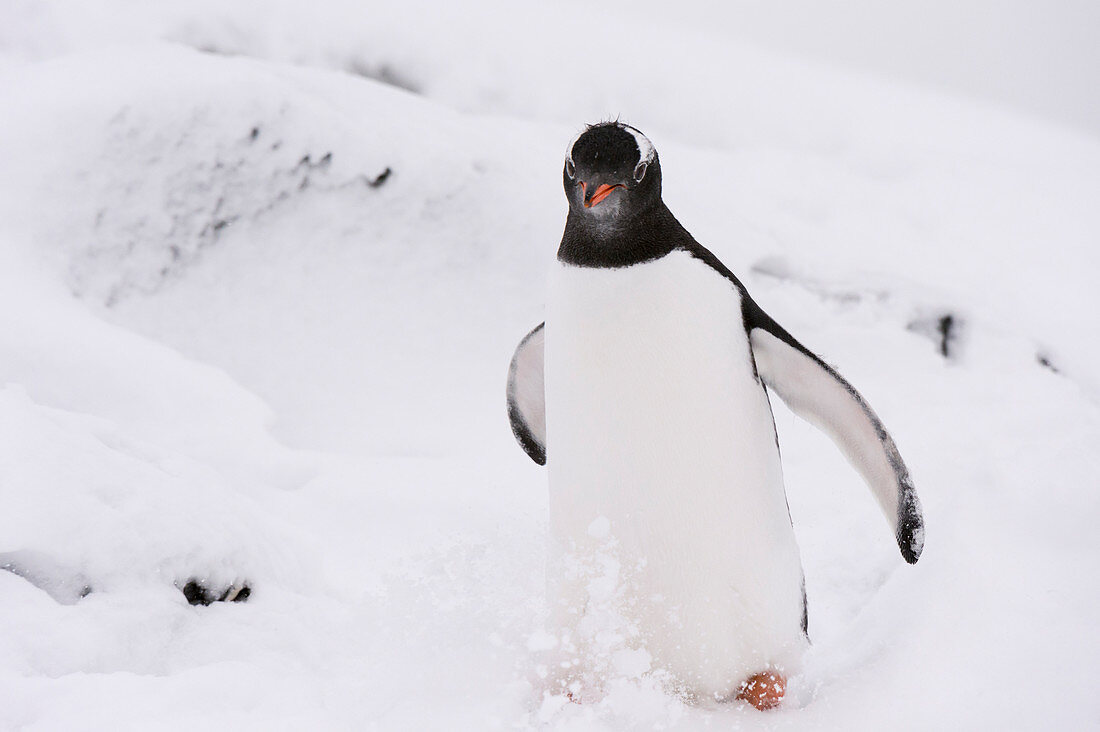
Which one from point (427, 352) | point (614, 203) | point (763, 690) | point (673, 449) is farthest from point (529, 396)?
point (427, 352)

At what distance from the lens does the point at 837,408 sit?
1.41 metres

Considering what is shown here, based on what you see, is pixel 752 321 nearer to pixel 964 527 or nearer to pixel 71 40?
pixel 964 527

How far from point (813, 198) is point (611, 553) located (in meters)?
2.79

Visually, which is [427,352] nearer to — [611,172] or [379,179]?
[379,179]

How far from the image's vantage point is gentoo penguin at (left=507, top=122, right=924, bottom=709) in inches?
52.9

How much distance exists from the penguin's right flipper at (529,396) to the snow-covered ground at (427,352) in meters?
0.23

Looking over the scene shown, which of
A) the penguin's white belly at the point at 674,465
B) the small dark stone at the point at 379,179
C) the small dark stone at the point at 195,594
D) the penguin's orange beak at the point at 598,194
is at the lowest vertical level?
the small dark stone at the point at 195,594

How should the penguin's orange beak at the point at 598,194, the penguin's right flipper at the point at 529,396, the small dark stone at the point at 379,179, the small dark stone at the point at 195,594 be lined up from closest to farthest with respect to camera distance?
1. the penguin's orange beak at the point at 598,194
2. the small dark stone at the point at 195,594
3. the penguin's right flipper at the point at 529,396
4. the small dark stone at the point at 379,179

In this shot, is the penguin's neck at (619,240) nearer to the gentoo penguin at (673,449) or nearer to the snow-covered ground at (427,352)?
the gentoo penguin at (673,449)

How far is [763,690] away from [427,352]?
2.05 m

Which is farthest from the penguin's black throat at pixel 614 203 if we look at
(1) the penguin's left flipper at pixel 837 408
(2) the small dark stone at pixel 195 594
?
(2) the small dark stone at pixel 195 594

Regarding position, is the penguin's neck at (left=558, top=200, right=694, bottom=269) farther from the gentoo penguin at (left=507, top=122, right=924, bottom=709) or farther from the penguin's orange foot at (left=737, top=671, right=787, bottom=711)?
the penguin's orange foot at (left=737, top=671, right=787, bottom=711)

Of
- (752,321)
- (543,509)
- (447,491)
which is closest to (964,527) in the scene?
(752,321)

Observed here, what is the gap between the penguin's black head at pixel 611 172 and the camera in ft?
4.16
